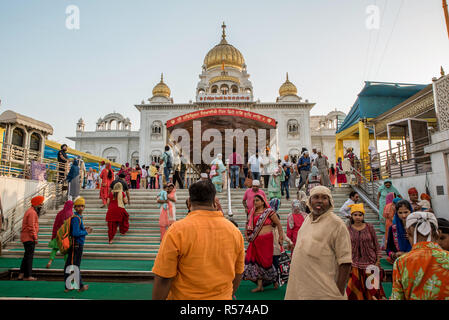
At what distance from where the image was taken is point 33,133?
14094 millimetres

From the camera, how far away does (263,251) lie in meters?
4.37

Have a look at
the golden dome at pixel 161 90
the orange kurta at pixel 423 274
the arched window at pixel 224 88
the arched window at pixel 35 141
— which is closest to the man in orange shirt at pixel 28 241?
the orange kurta at pixel 423 274

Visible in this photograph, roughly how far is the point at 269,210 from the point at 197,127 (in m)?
8.34

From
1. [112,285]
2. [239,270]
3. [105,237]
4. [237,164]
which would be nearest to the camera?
[239,270]

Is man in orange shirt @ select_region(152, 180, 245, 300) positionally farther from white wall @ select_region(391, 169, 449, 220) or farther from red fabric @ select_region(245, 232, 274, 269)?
white wall @ select_region(391, 169, 449, 220)

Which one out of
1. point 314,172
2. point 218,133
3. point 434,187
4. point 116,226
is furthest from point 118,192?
point 434,187

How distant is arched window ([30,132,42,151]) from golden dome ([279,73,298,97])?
90.0ft

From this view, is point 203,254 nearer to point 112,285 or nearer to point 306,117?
point 112,285

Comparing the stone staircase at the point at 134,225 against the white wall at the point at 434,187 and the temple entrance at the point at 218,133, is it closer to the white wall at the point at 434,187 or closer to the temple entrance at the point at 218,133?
the white wall at the point at 434,187

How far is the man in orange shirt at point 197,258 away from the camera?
1.75 metres

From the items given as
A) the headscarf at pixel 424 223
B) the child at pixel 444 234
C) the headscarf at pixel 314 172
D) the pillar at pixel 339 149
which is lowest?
the child at pixel 444 234

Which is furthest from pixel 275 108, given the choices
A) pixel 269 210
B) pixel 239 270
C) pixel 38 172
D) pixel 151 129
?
pixel 239 270

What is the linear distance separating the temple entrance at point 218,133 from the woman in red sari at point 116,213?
442 centimetres

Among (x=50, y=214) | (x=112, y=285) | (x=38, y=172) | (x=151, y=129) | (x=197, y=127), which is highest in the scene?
(x=151, y=129)
